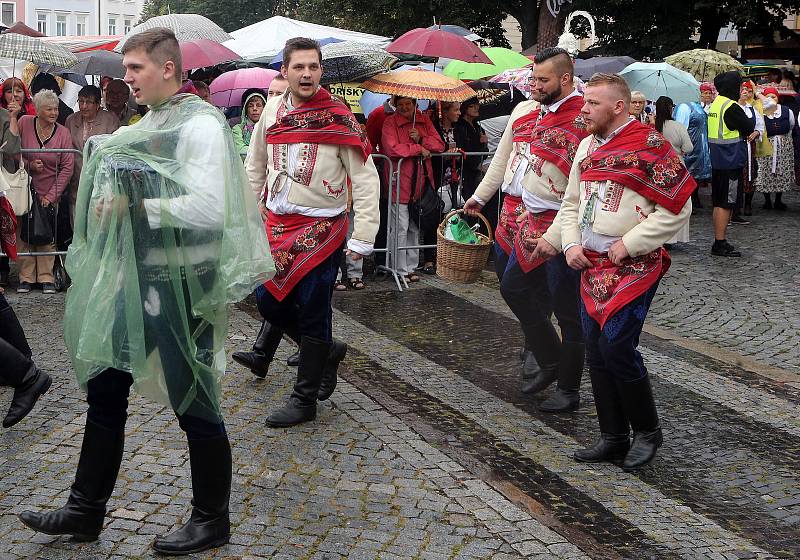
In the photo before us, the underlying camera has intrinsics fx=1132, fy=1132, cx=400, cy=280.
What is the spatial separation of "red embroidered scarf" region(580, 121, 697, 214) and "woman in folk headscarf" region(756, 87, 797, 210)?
11.5 m

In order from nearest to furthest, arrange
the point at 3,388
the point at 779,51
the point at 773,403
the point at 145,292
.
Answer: the point at 145,292 < the point at 3,388 < the point at 773,403 < the point at 779,51

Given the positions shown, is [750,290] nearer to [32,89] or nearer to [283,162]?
[283,162]

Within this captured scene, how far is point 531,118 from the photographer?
6.71 meters

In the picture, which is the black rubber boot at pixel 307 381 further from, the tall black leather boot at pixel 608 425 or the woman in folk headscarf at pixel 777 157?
the woman in folk headscarf at pixel 777 157

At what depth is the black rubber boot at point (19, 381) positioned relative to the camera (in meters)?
5.66

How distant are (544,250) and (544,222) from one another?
407mm

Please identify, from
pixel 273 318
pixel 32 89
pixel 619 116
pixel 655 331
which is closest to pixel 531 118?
pixel 619 116

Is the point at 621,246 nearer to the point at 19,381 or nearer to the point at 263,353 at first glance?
the point at 263,353

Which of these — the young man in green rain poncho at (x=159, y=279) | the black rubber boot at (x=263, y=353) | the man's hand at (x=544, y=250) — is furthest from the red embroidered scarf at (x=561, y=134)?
the young man in green rain poncho at (x=159, y=279)

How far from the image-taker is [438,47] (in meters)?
13.8

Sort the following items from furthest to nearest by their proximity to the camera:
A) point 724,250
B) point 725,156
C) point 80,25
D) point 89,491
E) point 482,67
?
point 80,25 → point 482,67 → point 725,156 → point 724,250 → point 89,491

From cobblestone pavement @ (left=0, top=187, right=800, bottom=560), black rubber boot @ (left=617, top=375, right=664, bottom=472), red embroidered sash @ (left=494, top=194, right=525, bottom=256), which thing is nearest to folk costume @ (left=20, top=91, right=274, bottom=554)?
cobblestone pavement @ (left=0, top=187, right=800, bottom=560)

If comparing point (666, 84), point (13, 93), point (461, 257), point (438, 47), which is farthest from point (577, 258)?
point (666, 84)

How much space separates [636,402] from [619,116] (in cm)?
140
